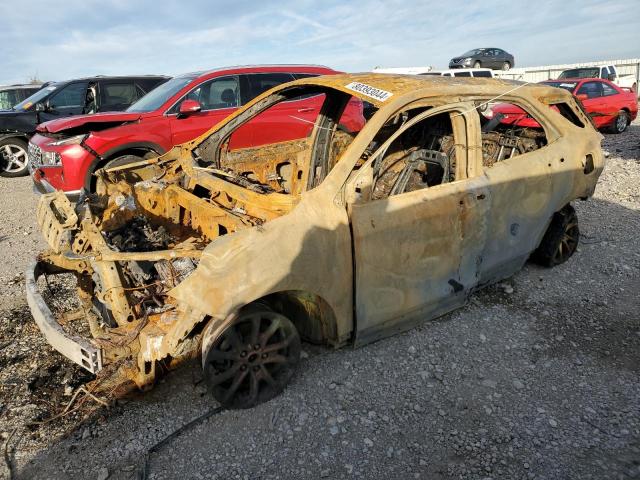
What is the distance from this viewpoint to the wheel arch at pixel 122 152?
6.07 meters

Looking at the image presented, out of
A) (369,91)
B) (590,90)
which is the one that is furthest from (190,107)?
(590,90)

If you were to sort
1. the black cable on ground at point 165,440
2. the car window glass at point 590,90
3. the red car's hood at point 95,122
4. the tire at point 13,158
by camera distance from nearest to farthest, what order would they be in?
the black cable on ground at point 165,440
the red car's hood at point 95,122
the tire at point 13,158
the car window glass at point 590,90

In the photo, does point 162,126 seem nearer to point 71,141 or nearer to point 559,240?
point 71,141

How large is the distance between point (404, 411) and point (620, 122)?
12815mm

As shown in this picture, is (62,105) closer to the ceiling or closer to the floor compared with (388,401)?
closer to the ceiling

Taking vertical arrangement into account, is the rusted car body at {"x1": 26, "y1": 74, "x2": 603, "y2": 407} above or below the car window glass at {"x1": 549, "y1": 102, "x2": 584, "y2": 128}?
below

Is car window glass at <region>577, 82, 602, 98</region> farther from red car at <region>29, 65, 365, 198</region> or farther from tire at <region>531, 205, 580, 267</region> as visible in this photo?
tire at <region>531, 205, 580, 267</region>

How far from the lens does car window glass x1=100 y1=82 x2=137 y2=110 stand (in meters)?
9.45

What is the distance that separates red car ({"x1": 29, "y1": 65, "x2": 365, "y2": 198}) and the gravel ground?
2.65m

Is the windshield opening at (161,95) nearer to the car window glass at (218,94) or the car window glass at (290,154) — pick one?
the car window glass at (218,94)

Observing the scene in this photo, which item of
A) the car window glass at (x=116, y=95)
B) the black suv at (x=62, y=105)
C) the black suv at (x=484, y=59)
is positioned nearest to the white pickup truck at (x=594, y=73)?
the black suv at (x=484, y=59)

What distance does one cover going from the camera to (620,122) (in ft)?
40.8

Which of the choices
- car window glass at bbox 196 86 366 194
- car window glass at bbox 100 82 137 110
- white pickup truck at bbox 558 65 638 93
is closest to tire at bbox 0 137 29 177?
car window glass at bbox 100 82 137 110

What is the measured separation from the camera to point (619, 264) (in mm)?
4684
